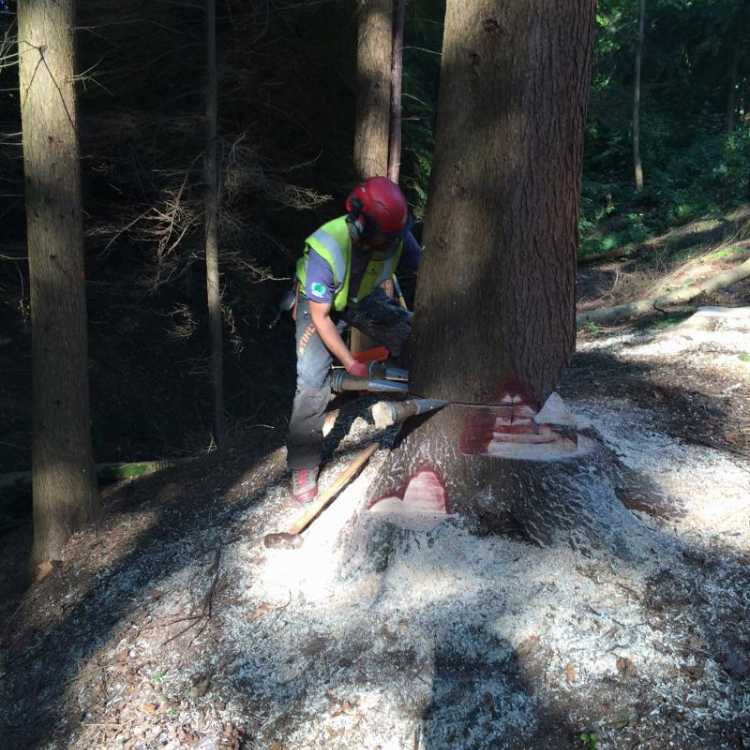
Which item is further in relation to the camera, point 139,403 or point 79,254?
point 139,403

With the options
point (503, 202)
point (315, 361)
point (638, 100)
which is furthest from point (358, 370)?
point (638, 100)

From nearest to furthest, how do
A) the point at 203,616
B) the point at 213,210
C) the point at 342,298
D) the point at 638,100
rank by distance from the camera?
the point at 203,616, the point at 342,298, the point at 213,210, the point at 638,100

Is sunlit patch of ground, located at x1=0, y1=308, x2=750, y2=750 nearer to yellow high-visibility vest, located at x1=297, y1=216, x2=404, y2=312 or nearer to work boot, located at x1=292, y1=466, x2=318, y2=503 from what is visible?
work boot, located at x1=292, y1=466, x2=318, y2=503

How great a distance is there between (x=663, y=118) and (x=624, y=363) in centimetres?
2053

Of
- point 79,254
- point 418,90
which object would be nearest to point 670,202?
point 418,90

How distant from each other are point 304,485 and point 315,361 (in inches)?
29.9

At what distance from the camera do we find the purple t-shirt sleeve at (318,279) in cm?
388

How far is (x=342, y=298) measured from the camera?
160 inches

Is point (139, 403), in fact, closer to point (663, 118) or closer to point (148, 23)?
point (148, 23)

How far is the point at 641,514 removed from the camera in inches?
131

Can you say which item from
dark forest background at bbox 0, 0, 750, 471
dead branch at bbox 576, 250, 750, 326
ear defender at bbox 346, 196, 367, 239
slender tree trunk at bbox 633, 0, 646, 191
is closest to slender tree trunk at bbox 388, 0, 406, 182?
dark forest background at bbox 0, 0, 750, 471

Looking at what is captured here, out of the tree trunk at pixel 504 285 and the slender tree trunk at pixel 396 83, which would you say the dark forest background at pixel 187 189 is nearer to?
the slender tree trunk at pixel 396 83

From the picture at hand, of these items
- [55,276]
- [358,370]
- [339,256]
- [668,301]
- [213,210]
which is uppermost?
[213,210]

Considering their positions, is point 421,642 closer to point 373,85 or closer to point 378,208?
point 378,208
